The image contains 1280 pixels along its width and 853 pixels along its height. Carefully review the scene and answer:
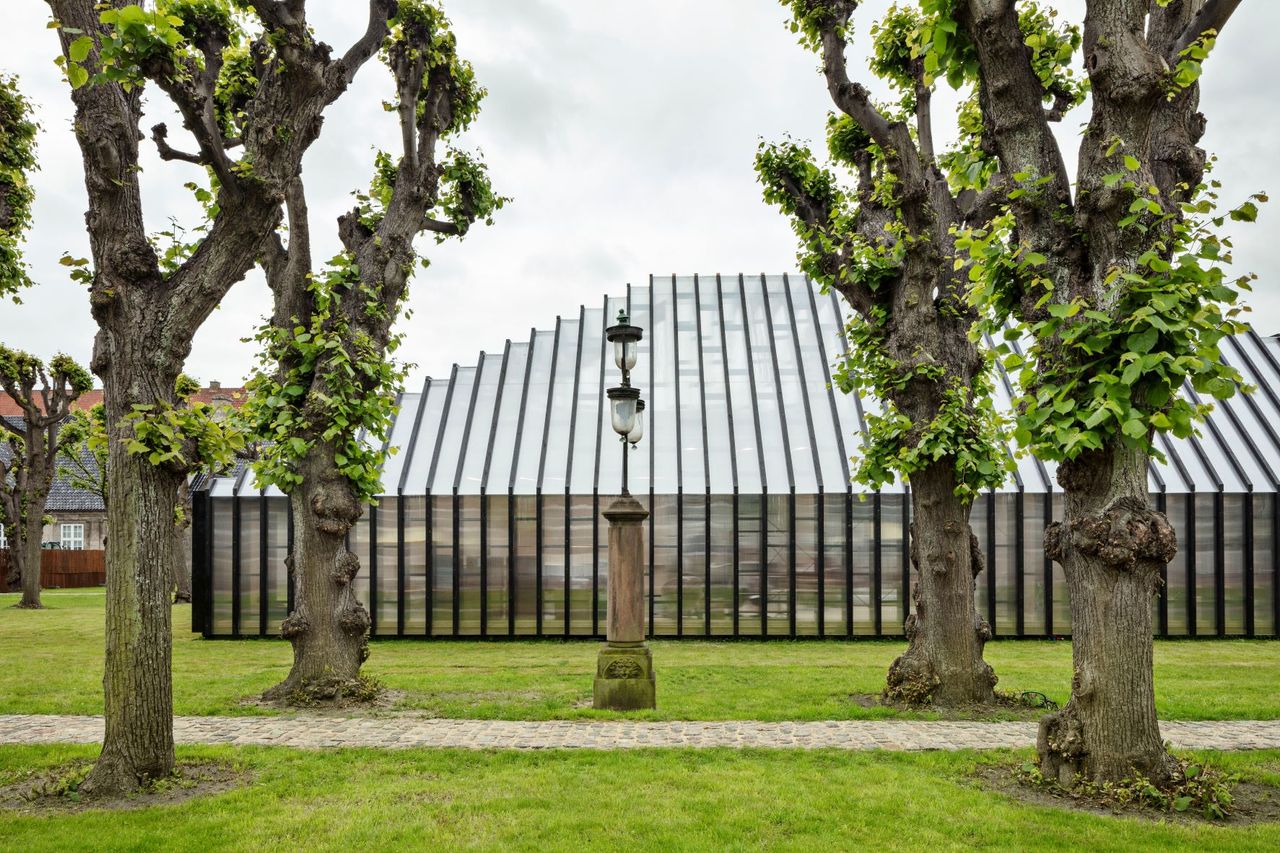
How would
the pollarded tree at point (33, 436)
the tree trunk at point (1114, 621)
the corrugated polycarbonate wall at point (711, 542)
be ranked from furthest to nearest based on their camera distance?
the pollarded tree at point (33, 436), the corrugated polycarbonate wall at point (711, 542), the tree trunk at point (1114, 621)

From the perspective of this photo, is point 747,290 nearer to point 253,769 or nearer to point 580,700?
point 580,700

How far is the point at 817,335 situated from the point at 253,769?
57.1ft

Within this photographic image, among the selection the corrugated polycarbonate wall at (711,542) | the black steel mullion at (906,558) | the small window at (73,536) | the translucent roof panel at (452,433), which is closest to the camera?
the black steel mullion at (906,558)

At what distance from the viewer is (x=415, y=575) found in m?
18.5

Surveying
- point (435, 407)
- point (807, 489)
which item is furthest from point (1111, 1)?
point (435, 407)

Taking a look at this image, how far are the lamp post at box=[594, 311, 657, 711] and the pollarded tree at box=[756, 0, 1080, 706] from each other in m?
2.98

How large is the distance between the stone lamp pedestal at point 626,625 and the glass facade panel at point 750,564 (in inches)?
300

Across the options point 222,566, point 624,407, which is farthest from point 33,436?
point 624,407

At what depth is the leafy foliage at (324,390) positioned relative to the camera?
10984mm

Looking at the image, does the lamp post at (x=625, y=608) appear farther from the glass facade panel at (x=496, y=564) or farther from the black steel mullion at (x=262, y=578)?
the black steel mullion at (x=262, y=578)

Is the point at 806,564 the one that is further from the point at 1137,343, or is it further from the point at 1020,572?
the point at 1137,343

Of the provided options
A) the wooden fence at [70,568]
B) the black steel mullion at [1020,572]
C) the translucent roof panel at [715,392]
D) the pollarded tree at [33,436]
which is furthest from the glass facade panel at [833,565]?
the wooden fence at [70,568]

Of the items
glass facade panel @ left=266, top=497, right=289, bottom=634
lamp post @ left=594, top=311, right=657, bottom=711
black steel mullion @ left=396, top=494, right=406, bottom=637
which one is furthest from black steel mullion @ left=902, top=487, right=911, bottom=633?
glass facade panel @ left=266, top=497, right=289, bottom=634

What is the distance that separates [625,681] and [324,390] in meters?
5.31
